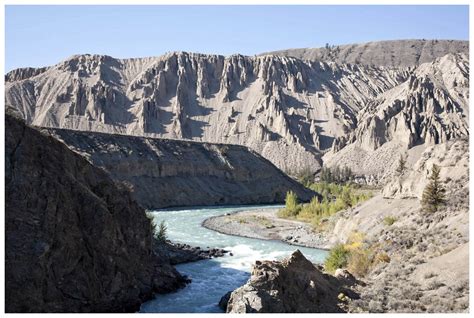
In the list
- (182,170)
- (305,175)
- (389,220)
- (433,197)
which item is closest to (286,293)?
(433,197)

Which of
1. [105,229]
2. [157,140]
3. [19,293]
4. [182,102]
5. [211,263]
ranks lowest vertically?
[211,263]

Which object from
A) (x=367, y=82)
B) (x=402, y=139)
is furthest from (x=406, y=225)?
(x=367, y=82)

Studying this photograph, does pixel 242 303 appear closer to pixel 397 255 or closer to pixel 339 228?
pixel 397 255

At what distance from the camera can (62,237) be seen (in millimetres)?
21375

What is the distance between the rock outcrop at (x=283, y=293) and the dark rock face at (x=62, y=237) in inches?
244

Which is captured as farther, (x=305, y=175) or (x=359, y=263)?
(x=305, y=175)

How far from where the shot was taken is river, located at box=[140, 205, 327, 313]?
25.7 metres

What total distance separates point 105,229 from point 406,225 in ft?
72.1

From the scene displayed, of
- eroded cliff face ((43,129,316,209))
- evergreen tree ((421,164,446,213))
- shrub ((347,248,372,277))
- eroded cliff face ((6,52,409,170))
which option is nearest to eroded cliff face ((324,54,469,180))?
eroded cliff face ((6,52,409,170))

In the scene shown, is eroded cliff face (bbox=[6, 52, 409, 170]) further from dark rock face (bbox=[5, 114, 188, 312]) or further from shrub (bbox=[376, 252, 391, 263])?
dark rock face (bbox=[5, 114, 188, 312])

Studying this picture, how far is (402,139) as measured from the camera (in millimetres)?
139000

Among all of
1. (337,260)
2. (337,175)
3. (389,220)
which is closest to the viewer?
(337,260)

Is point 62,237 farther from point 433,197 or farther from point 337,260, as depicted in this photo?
point 433,197

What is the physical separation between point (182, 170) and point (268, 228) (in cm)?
3948
